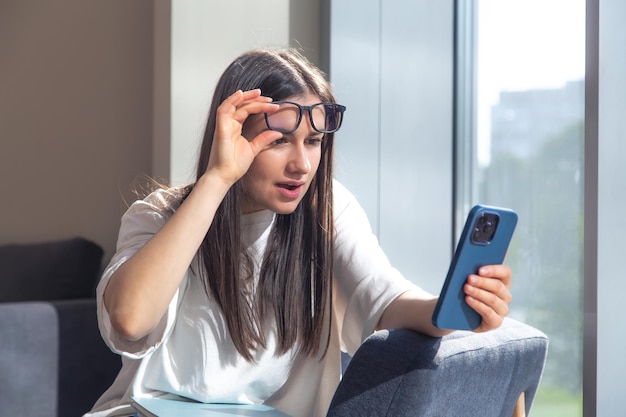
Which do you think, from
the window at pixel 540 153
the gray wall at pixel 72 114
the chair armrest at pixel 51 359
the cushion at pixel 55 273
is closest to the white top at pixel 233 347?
the window at pixel 540 153

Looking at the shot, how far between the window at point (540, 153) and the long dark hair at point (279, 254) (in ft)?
2.82

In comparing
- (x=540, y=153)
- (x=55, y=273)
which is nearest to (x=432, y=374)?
(x=540, y=153)

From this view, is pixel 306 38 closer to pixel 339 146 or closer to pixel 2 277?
pixel 339 146

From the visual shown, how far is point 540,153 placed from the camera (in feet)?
7.22

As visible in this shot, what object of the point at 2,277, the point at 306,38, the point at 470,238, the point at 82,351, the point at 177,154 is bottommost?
the point at 82,351

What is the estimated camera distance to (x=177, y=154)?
2406mm

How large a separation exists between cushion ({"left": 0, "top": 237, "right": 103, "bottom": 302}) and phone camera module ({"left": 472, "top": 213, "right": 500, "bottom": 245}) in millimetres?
2096

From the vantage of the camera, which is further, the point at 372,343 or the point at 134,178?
the point at 134,178

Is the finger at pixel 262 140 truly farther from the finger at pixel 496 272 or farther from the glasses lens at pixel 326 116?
the finger at pixel 496 272

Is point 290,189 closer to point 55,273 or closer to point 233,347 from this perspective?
point 233,347

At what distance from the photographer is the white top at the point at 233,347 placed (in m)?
1.45
